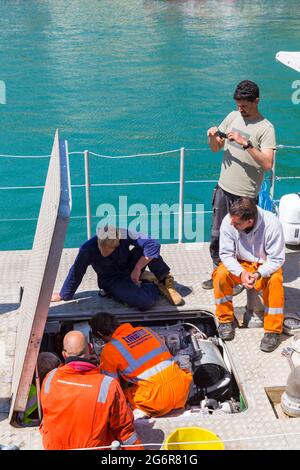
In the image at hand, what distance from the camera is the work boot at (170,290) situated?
498cm

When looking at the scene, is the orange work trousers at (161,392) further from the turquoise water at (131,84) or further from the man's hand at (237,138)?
the turquoise water at (131,84)

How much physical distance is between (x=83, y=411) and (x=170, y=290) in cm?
201

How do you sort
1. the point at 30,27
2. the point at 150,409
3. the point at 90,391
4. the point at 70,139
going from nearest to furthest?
the point at 90,391 < the point at 150,409 < the point at 70,139 < the point at 30,27

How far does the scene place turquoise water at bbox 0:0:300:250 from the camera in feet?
44.9

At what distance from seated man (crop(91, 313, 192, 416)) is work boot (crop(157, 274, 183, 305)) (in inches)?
40.9

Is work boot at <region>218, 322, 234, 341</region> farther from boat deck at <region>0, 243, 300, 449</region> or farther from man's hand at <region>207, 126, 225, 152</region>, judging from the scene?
man's hand at <region>207, 126, 225, 152</region>

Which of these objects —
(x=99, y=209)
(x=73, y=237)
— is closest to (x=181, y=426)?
(x=73, y=237)

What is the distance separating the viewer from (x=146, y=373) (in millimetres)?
3830

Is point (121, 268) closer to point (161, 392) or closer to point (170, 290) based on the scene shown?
point (170, 290)

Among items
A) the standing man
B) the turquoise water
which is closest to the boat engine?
the standing man

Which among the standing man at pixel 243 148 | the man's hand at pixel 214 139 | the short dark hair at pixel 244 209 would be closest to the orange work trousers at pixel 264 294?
the short dark hair at pixel 244 209

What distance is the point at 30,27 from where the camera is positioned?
28484 millimetres

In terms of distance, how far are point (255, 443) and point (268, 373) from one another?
0.72 m

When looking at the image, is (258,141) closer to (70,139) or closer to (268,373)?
(268,373)
